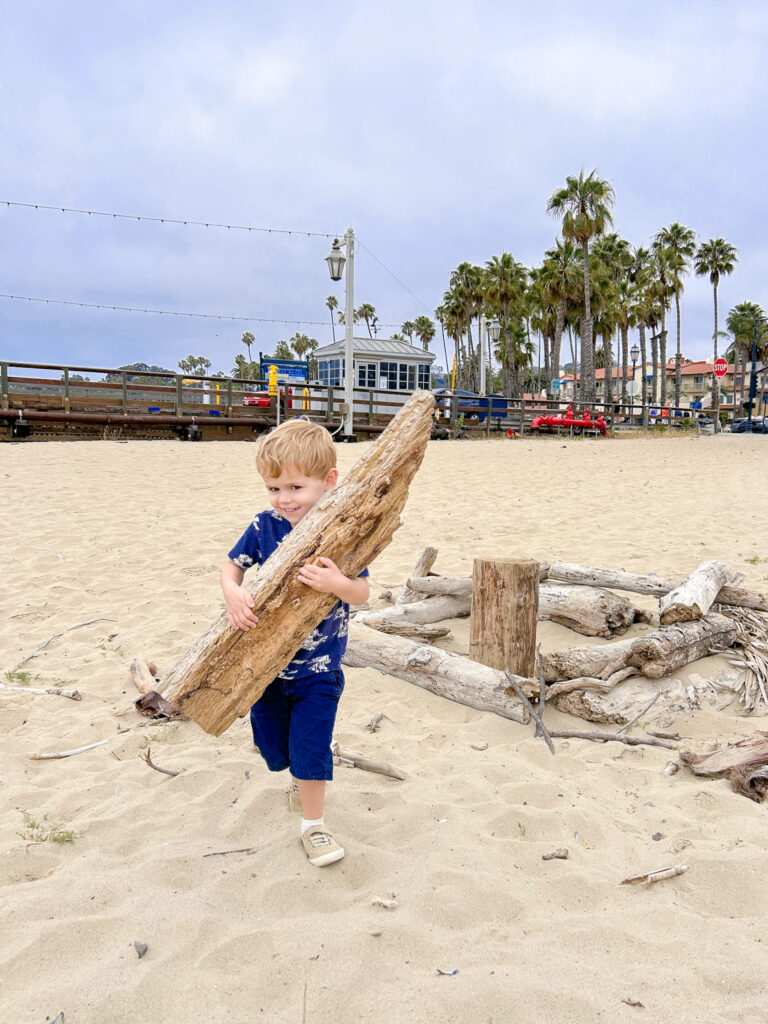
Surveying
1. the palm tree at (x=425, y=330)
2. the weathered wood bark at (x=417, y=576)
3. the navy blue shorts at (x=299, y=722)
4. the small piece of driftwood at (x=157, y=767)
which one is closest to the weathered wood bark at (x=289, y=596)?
the navy blue shorts at (x=299, y=722)

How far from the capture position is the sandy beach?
5.38 feet

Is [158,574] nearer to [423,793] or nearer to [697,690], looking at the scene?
[423,793]

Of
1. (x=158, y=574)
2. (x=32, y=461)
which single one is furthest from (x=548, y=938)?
(x=32, y=461)

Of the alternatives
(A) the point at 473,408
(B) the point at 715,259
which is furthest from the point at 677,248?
(A) the point at 473,408

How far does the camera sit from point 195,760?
9.48ft

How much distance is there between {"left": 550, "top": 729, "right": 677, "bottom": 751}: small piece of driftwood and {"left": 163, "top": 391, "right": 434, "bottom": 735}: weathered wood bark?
1.52m

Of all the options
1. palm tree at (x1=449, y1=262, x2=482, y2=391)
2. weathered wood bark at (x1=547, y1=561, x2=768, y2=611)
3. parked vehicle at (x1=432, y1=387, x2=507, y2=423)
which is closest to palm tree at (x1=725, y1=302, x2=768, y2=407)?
palm tree at (x1=449, y1=262, x2=482, y2=391)

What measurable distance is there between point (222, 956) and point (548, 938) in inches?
35.2

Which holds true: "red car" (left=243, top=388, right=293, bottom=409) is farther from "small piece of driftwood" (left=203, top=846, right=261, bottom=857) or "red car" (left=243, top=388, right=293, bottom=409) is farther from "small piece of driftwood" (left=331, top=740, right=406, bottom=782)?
"small piece of driftwood" (left=203, top=846, right=261, bottom=857)

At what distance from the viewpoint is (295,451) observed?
6.91 feet

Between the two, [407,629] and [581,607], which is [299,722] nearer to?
[407,629]

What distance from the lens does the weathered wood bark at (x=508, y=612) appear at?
3525 mm

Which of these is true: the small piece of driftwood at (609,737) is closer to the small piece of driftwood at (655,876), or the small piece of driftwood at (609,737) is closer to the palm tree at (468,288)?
the small piece of driftwood at (655,876)

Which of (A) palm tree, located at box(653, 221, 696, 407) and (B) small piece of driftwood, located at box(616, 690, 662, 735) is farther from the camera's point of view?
(A) palm tree, located at box(653, 221, 696, 407)
